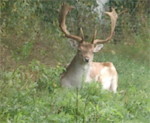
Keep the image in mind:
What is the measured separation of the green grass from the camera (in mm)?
6421

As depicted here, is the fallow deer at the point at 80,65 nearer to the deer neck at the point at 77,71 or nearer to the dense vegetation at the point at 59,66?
the deer neck at the point at 77,71

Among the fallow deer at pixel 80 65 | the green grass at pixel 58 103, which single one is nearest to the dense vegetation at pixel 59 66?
the green grass at pixel 58 103

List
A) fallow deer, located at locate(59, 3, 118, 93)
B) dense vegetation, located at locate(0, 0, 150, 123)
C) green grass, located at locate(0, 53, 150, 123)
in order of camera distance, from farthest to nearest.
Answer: fallow deer, located at locate(59, 3, 118, 93)
dense vegetation, located at locate(0, 0, 150, 123)
green grass, located at locate(0, 53, 150, 123)

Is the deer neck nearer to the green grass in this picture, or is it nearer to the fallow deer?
the fallow deer

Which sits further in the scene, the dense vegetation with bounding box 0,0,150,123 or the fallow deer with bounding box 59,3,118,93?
the fallow deer with bounding box 59,3,118,93

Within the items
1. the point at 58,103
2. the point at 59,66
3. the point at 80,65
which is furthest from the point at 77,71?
the point at 58,103

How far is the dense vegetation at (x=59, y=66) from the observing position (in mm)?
6629

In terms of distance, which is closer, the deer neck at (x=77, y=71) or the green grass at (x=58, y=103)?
the green grass at (x=58, y=103)

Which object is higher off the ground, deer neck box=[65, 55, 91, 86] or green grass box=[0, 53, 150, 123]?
deer neck box=[65, 55, 91, 86]

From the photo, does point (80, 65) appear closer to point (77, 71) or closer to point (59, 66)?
point (77, 71)

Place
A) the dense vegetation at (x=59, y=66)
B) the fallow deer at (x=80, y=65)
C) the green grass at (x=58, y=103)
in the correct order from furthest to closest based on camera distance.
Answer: the fallow deer at (x=80, y=65)
the dense vegetation at (x=59, y=66)
the green grass at (x=58, y=103)

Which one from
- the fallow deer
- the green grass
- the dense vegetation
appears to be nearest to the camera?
the green grass

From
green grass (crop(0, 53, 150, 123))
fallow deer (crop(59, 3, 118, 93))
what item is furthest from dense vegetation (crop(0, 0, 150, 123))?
fallow deer (crop(59, 3, 118, 93))

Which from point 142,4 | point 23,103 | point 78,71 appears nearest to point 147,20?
point 142,4
